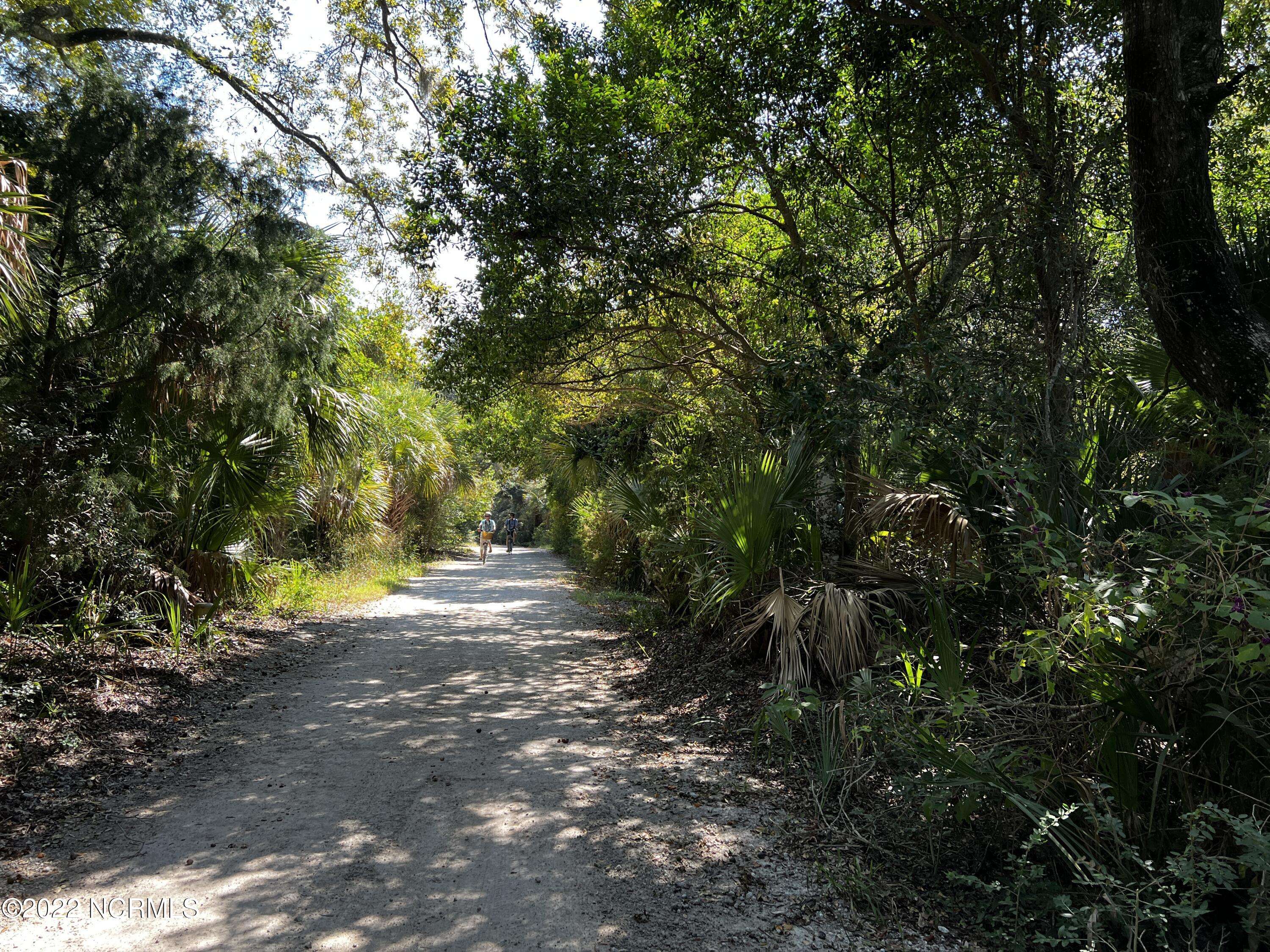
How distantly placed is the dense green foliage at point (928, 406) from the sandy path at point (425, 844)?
2.76ft

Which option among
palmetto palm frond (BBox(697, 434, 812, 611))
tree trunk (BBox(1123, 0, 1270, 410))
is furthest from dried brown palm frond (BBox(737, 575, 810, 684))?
tree trunk (BBox(1123, 0, 1270, 410))

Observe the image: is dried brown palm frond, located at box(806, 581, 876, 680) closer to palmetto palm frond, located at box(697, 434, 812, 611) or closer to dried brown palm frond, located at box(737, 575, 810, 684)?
dried brown palm frond, located at box(737, 575, 810, 684)

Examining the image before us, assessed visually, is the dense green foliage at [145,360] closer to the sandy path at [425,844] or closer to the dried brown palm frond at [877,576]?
the sandy path at [425,844]

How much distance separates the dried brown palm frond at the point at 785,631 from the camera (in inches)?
210

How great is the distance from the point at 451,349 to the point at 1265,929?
8.89 metres

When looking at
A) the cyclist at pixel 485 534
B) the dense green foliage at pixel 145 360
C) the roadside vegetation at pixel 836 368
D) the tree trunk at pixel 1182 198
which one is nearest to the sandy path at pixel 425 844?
the roadside vegetation at pixel 836 368

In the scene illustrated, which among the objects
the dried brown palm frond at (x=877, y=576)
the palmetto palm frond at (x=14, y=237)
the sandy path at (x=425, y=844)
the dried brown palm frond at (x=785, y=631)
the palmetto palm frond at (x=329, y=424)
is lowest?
the sandy path at (x=425, y=844)

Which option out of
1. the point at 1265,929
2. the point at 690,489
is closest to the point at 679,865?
the point at 1265,929

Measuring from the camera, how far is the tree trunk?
424cm

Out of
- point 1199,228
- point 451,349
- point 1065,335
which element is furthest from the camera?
point 451,349

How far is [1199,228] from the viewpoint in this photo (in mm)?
4344

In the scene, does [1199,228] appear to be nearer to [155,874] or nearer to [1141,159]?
[1141,159]

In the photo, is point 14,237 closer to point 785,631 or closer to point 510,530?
point 785,631

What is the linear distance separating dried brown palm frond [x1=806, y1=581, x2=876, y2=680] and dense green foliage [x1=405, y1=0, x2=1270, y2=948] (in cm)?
3
